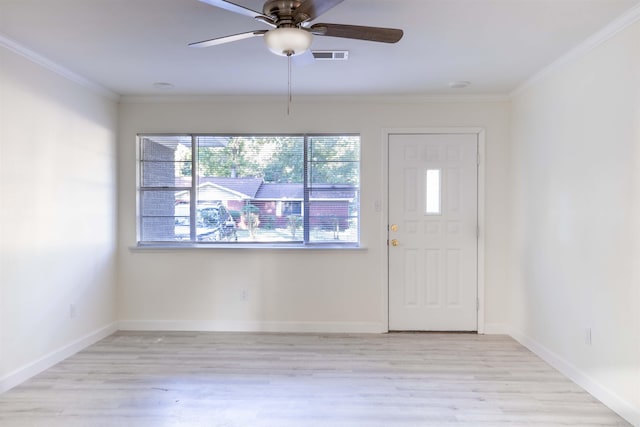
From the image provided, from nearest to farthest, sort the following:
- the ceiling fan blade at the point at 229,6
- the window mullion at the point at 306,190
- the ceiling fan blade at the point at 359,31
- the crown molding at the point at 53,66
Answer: the ceiling fan blade at the point at 229,6 → the ceiling fan blade at the point at 359,31 → the crown molding at the point at 53,66 → the window mullion at the point at 306,190

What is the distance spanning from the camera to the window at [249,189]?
372cm

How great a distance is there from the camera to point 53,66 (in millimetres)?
2850

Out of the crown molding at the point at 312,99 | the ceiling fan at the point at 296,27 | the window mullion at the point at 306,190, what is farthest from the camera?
the window mullion at the point at 306,190

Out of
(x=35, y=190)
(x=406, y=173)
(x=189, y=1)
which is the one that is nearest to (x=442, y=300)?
(x=406, y=173)

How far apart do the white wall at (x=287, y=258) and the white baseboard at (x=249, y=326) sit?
0.01 metres

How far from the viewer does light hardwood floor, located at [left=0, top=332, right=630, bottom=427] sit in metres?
2.16

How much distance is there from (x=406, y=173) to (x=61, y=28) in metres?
2.98

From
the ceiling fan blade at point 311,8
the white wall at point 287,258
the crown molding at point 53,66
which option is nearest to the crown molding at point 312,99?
the white wall at point 287,258

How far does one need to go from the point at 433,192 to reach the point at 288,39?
2.46 meters

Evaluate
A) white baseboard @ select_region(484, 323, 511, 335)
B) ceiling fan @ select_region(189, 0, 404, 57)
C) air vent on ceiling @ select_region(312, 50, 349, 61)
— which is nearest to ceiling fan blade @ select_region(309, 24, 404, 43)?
ceiling fan @ select_region(189, 0, 404, 57)

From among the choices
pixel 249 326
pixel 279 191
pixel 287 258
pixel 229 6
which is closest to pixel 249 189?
pixel 279 191

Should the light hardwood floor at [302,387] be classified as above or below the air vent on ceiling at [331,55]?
below

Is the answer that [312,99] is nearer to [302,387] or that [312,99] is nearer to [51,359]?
[302,387]

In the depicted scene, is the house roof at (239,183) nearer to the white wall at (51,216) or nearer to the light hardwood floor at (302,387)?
the white wall at (51,216)
